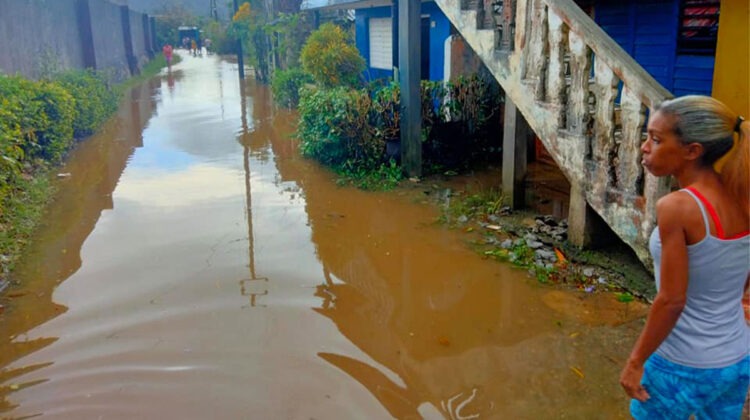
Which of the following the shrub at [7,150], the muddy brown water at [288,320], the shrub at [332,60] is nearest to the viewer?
the muddy brown water at [288,320]

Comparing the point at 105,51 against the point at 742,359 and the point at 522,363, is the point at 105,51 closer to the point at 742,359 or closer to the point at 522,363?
the point at 522,363

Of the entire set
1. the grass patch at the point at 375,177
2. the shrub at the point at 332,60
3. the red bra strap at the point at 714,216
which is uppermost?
the shrub at the point at 332,60

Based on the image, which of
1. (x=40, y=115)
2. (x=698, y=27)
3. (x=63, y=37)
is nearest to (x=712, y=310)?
(x=698, y=27)

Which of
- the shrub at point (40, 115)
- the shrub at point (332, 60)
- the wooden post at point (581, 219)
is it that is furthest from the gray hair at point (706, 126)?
the shrub at point (332, 60)

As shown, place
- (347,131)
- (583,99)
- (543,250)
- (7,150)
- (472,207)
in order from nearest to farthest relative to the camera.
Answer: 1. (583,99)
2. (543,250)
3. (7,150)
4. (472,207)
5. (347,131)

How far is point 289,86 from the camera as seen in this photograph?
1580 cm

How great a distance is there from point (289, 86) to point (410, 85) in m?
8.30

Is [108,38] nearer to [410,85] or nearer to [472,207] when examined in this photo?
[410,85]

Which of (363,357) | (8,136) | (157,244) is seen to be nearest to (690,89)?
(363,357)

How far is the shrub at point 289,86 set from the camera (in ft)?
51.0

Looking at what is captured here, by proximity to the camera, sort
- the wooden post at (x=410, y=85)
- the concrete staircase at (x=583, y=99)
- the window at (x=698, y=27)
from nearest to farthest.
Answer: the concrete staircase at (x=583, y=99)
the window at (x=698, y=27)
the wooden post at (x=410, y=85)

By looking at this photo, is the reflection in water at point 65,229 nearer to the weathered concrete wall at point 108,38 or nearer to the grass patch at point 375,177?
the grass patch at point 375,177

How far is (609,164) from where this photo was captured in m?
4.99

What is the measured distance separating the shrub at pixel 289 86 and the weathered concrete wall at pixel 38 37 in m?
5.44
